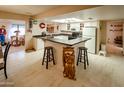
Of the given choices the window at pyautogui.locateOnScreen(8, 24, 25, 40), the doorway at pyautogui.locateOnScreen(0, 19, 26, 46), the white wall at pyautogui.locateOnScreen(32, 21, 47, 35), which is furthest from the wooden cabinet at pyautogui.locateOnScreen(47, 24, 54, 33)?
the window at pyautogui.locateOnScreen(8, 24, 25, 40)

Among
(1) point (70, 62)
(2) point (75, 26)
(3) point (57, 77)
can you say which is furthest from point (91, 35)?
(3) point (57, 77)

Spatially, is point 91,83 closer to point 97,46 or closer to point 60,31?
point 97,46

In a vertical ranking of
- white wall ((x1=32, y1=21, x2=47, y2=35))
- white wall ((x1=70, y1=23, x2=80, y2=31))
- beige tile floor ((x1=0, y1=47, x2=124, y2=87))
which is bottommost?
beige tile floor ((x1=0, y1=47, x2=124, y2=87))

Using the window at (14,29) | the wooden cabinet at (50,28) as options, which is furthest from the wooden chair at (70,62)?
the window at (14,29)

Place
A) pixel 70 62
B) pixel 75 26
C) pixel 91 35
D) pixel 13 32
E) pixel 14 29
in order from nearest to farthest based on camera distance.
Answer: pixel 70 62 → pixel 91 35 → pixel 75 26 → pixel 13 32 → pixel 14 29

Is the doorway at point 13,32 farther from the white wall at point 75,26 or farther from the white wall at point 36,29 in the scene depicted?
the white wall at point 75,26

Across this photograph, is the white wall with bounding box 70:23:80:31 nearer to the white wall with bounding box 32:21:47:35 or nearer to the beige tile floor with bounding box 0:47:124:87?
the white wall with bounding box 32:21:47:35

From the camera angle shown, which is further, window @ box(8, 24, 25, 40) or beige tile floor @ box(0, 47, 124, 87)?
window @ box(8, 24, 25, 40)

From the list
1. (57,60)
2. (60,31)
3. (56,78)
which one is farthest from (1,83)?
(60,31)

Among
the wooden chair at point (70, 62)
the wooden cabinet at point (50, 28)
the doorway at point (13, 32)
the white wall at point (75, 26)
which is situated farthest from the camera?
the doorway at point (13, 32)

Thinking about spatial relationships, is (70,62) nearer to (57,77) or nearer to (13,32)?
(57,77)

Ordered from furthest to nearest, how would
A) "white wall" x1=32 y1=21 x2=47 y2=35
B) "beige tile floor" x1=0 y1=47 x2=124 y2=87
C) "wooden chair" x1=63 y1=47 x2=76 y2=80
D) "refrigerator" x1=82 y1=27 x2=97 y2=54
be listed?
"white wall" x1=32 y1=21 x2=47 y2=35 < "refrigerator" x1=82 y1=27 x2=97 y2=54 < "wooden chair" x1=63 y1=47 x2=76 y2=80 < "beige tile floor" x1=0 y1=47 x2=124 y2=87

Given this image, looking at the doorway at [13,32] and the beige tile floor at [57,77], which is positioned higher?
the doorway at [13,32]
